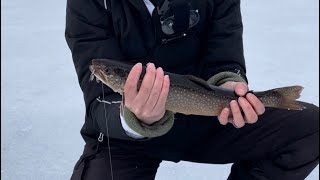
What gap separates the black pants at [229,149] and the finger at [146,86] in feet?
2.03

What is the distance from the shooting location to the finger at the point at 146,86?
1.81 metres

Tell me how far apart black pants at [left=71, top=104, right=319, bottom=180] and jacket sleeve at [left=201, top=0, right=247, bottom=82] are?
278 millimetres

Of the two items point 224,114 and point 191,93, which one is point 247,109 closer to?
point 224,114

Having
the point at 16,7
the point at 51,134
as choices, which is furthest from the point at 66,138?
the point at 16,7

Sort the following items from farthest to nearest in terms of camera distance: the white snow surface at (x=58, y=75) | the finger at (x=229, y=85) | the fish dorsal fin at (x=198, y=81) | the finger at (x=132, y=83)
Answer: the white snow surface at (x=58, y=75), the finger at (x=229, y=85), the fish dorsal fin at (x=198, y=81), the finger at (x=132, y=83)

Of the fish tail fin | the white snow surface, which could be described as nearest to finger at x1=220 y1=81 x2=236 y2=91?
Result: the fish tail fin

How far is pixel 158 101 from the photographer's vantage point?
6.38 ft

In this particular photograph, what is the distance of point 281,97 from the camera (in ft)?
7.23

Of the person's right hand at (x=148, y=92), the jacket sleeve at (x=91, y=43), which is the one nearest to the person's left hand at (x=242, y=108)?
the person's right hand at (x=148, y=92)

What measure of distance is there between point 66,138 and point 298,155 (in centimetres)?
169

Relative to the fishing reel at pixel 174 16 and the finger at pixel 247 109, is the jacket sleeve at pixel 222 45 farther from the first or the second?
the finger at pixel 247 109

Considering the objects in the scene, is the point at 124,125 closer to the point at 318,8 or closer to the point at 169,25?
the point at 169,25

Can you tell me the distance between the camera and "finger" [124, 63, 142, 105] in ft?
5.93

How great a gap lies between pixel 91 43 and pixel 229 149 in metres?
0.88
